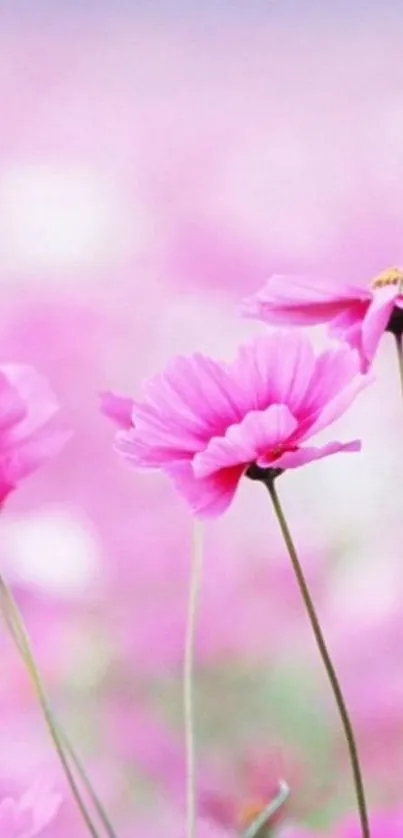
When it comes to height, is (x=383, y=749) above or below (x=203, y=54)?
below

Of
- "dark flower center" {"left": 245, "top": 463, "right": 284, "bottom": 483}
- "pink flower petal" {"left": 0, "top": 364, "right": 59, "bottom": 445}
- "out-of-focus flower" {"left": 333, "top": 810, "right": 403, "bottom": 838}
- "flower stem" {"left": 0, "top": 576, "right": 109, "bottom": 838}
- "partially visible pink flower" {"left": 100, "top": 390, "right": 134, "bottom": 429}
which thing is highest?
"pink flower petal" {"left": 0, "top": 364, "right": 59, "bottom": 445}

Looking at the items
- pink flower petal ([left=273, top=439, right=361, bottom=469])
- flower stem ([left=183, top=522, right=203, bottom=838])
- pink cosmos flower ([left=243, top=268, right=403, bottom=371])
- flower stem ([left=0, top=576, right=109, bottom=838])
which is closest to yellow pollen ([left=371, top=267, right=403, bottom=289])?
pink cosmos flower ([left=243, top=268, right=403, bottom=371])

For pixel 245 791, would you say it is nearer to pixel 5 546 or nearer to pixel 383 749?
pixel 383 749

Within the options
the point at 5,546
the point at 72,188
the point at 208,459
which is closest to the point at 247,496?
the point at 208,459

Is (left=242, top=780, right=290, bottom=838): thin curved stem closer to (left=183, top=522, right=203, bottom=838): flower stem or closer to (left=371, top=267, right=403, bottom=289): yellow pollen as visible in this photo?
(left=183, top=522, right=203, bottom=838): flower stem

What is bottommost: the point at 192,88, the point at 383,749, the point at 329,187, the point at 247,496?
the point at 383,749

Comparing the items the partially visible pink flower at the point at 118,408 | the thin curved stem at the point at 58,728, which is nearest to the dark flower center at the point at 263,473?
the partially visible pink flower at the point at 118,408

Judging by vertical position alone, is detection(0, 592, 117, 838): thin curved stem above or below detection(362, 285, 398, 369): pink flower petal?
below
